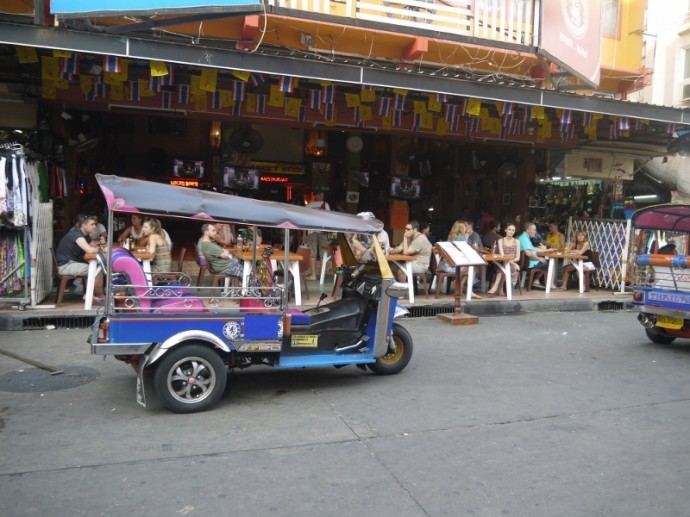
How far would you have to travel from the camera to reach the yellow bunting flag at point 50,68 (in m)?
9.71

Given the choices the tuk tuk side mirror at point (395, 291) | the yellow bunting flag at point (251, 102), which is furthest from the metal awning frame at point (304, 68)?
the tuk tuk side mirror at point (395, 291)

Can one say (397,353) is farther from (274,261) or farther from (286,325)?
(274,261)

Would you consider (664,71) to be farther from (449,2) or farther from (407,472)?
(407,472)

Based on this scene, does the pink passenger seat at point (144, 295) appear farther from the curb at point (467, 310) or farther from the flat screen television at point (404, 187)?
the flat screen television at point (404, 187)

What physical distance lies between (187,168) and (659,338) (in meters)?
11.0

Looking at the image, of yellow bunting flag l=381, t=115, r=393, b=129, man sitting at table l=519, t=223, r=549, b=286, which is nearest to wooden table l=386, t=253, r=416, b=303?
man sitting at table l=519, t=223, r=549, b=286

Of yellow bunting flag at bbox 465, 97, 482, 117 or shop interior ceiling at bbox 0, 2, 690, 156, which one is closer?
shop interior ceiling at bbox 0, 2, 690, 156

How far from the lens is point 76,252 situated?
9.13 m

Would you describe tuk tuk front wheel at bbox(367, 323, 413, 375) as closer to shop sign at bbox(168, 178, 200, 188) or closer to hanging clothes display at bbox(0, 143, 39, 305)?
hanging clothes display at bbox(0, 143, 39, 305)

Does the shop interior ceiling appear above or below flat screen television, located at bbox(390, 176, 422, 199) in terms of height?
above

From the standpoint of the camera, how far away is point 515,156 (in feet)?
52.4

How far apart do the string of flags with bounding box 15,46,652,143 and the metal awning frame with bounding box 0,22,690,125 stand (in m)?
0.45

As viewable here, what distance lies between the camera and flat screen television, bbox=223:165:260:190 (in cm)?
1346

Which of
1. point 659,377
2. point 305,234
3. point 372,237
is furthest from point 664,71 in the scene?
point 372,237
